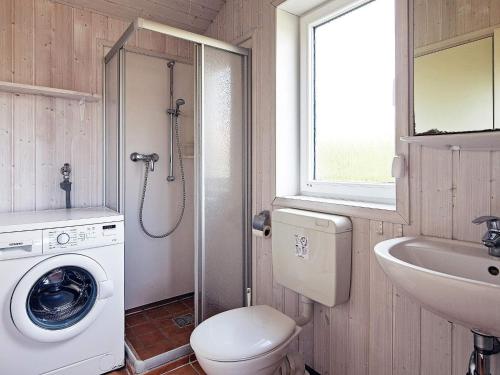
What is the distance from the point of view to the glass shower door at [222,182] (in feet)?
6.35

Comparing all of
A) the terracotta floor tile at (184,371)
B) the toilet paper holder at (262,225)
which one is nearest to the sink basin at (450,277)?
the toilet paper holder at (262,225)

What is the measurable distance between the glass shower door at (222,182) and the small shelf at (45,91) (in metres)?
0.88

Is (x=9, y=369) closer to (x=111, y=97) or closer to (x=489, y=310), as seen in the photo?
(x=111, y=97)

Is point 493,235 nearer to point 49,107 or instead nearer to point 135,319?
point 135,319

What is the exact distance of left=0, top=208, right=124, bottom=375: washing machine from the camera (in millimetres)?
1576

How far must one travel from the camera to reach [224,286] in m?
2.08

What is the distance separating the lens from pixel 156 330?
2.28m

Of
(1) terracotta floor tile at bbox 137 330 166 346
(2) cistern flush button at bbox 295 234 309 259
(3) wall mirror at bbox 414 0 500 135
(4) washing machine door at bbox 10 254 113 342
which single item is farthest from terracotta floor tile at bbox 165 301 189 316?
(3) wall mirror at bbox 414 0 500 135

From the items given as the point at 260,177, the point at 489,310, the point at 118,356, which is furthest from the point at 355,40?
the point at 118,356

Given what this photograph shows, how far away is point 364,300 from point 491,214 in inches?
25.7

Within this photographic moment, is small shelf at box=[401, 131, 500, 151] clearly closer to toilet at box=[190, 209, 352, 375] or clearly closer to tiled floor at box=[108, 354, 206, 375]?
toilet at box=[190, 209, 352, 375]

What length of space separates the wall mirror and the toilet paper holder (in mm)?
986

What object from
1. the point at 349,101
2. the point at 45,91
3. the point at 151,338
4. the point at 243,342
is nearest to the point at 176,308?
the point at 151,338

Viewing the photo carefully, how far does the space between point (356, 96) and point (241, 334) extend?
1.34 meters
